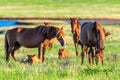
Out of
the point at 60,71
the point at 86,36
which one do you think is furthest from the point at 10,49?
the point at 60,71

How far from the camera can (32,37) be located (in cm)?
1733

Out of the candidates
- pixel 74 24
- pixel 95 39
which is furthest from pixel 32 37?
pixel 95 39

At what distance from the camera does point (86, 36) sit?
15742 millimetres

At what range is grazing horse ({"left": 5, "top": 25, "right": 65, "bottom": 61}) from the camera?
1661 cm

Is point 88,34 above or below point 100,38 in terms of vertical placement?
below

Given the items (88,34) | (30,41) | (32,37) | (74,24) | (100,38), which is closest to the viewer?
(100,38)

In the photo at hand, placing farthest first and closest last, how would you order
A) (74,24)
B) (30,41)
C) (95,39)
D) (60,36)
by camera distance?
1. (74,24)
2. (30,41)
3. (60,36)
4. (95,39)

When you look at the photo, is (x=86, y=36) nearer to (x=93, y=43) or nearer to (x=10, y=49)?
(x=93, y=43)

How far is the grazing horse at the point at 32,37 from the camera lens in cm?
1661

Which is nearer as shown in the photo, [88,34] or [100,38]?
[100,38]

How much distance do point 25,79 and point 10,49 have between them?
9.91 metres

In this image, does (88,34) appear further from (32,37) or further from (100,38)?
Result: (32,37)

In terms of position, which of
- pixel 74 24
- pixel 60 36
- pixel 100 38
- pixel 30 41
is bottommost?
pixel 30 41

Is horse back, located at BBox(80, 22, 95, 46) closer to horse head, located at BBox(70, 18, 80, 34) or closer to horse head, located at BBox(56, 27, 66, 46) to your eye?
horse head, located at BBox(56, 27, 66, 46)
